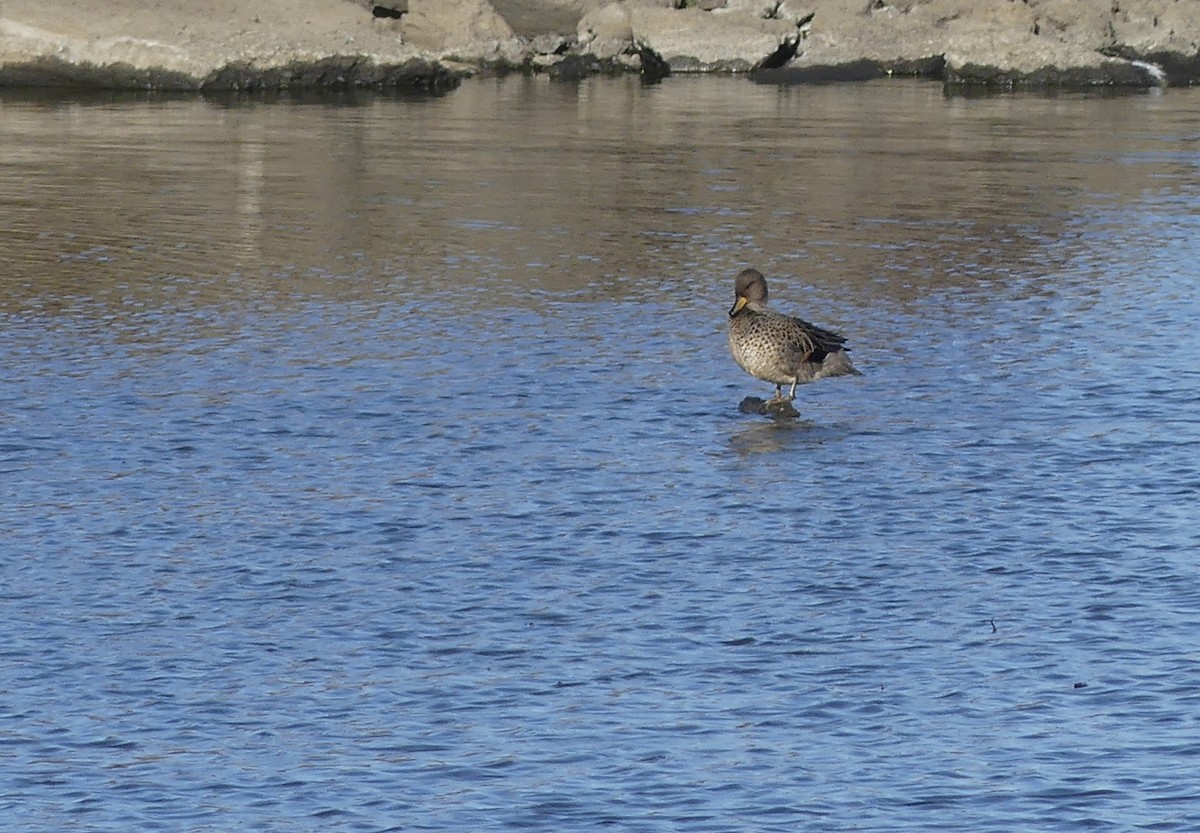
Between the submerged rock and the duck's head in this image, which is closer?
the submerged rock

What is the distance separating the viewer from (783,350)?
1586 cm

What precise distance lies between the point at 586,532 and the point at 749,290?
4187 mm

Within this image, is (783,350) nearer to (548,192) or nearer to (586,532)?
(586,532)

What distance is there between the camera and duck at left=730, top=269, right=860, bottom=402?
15.9 m

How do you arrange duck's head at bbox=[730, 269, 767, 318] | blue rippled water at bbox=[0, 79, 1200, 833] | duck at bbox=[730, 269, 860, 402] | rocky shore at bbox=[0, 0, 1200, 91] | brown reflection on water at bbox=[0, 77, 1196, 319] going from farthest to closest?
rocky shore at bbox=[0, 0, 1200, 91] < brown reflection on water at bbox=[0, 77, 1196, 319] < duck's head at bbox=[730, 269, 767, 318] < duck at bbox=[730, 269, 860, 402] < blue rippled water at bbox=[0, 79, 1200, 833]

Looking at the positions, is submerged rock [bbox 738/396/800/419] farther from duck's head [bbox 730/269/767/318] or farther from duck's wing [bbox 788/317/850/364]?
duck's head [bbox 730/269/767/318]

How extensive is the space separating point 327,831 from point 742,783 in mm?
1749

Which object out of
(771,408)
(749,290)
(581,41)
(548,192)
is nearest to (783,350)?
(771,408)

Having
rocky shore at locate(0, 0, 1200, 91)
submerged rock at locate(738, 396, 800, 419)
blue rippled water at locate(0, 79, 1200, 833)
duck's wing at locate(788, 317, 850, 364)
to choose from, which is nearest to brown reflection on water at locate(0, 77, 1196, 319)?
blue rippled water at locate(0, 79, 1200, 833)

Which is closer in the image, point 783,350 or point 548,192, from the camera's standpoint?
point 783,350

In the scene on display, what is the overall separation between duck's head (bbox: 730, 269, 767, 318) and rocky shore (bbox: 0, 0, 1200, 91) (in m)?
29.1

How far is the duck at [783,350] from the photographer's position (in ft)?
52.1

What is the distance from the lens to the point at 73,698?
32.9ft

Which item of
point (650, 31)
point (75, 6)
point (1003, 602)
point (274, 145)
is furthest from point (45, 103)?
point (1003, 602)
